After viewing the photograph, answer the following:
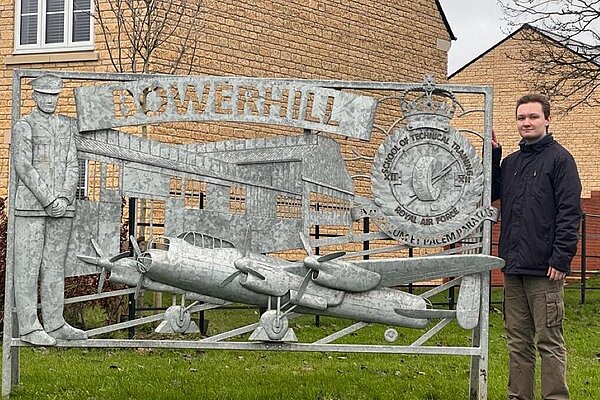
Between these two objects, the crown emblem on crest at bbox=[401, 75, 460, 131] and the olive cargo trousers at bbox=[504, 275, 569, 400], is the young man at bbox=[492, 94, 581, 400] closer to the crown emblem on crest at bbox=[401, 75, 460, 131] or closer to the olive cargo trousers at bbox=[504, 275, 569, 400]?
the olive cargo trousers at bbox=[504, 275, 569, 400]

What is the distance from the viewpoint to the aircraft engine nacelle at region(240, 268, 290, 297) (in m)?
8.62

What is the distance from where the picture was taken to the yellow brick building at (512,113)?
120ft

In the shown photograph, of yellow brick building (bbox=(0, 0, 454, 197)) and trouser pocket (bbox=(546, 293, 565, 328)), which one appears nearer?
trouser pocket (bbox=(546, 293, 565, 328))

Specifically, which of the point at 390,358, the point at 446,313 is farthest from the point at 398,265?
the point at 390,358

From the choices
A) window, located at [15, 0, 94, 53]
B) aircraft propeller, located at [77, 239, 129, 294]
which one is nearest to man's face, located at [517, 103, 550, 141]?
aircraft propeller, located at [77, 239, 129, 294]

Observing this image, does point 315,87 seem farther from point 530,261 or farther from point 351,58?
point 351,58

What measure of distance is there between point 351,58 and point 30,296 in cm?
1458

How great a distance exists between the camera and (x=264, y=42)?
20.2 m

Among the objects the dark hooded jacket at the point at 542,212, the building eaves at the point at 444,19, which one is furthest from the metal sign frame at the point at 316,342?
the building eaves at the point at 444,19

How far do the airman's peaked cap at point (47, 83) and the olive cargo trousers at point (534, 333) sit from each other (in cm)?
377

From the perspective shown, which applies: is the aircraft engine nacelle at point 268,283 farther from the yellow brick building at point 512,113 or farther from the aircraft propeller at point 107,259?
the yellow brick building at point 512,113

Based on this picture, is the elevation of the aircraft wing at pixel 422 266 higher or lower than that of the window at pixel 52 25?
lower

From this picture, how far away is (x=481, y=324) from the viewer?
29.5ft

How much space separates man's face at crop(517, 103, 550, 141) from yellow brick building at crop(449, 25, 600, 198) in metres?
28.1
